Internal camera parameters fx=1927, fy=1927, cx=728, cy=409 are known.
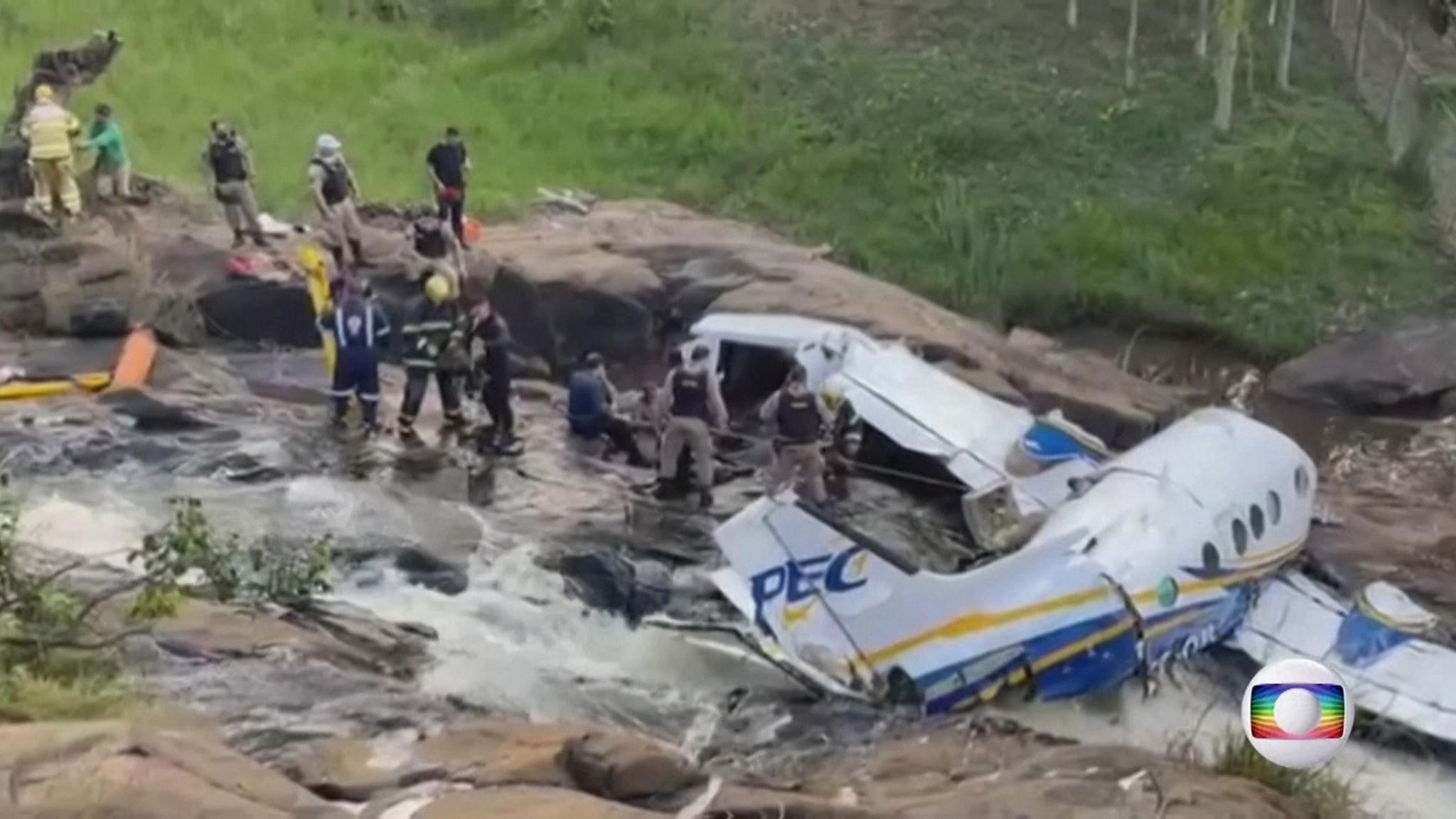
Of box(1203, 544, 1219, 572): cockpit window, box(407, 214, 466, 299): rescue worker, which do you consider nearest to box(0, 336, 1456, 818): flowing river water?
box(1203, 544, 1219, 572): cockpit window

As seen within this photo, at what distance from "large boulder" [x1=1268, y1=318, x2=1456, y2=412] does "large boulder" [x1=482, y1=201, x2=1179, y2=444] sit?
2.93m

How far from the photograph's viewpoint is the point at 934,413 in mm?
18391

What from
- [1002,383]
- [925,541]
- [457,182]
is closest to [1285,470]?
[925,541]

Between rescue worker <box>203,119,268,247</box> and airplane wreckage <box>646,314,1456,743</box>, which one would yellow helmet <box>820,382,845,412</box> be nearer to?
airplane wreckage <box>646,314,1456,743</box>

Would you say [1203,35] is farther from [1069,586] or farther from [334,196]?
[1069,586]

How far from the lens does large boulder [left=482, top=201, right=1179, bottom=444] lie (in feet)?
70.0

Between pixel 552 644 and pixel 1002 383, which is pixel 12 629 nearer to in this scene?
pixel 552 644

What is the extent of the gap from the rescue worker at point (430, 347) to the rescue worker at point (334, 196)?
2835 millimetres

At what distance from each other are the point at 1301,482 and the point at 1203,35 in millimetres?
19579

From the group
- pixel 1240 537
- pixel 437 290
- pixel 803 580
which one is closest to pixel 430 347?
pixel 437 290

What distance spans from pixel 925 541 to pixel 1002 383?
3.91 metres

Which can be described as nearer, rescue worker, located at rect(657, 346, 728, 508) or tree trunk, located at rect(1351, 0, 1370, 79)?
rescue worker, located at rect(657, 346, 728, 508)

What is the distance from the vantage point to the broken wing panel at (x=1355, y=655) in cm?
1456

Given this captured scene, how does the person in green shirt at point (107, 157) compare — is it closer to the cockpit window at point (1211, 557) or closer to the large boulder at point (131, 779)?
the cockpit window at point (1211, 557)
